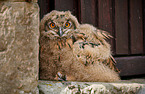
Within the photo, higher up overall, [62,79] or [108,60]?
[108,60]

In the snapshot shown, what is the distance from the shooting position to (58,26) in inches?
60.4

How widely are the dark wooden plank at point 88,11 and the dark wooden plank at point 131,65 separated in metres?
0.61

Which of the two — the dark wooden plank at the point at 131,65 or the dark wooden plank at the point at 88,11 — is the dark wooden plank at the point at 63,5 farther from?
the dark wooden plank at the point at 131,65

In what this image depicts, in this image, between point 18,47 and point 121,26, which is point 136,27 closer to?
point 121,26

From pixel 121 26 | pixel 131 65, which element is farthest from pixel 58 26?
pixel 131 65

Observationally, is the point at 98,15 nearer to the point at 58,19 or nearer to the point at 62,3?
the point at 62,3

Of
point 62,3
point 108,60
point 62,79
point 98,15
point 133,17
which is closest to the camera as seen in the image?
point 62,79

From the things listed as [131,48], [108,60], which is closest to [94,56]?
[108,60]

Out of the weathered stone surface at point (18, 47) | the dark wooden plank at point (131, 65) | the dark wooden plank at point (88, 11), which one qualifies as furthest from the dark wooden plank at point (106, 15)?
the weathered stone surface at point (18, 47)

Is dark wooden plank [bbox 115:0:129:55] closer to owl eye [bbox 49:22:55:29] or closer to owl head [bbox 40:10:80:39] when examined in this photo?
owl head [bbox 40:10:80:39]

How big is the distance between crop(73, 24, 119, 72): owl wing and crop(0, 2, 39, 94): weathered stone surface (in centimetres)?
45

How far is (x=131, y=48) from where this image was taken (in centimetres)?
256

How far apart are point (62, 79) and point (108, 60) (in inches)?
18.1

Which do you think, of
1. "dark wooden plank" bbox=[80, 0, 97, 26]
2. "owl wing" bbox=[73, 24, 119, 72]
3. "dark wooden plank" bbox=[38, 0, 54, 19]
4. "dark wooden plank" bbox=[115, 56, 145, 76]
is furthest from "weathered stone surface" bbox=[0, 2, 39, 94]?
"dark wooden plank" bbox=[115, 56, 145, 76]
